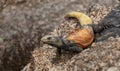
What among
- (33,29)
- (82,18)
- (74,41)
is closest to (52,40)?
(74,41)

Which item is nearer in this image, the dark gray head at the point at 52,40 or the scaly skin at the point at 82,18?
the dark gray head at the point at 52,40

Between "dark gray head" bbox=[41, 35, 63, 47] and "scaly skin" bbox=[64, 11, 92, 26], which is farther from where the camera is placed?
"scaly skin" bbox=[64, 11, 92, 26]

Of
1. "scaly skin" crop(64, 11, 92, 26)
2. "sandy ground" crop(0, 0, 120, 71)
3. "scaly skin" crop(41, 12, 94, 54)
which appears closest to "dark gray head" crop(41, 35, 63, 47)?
"scaly skin" crop(41, 12, 94, 54)

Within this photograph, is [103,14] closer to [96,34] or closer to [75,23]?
[75,23]

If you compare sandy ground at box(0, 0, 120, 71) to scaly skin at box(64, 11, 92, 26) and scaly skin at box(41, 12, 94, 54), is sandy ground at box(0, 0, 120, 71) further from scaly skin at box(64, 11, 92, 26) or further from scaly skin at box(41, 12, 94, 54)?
scaly skin at box(64, 11, 92, 26)

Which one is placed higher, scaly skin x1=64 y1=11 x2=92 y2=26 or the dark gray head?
the dark gray head

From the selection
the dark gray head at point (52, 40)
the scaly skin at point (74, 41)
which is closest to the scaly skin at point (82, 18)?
the scaly skin at point (74, 41)

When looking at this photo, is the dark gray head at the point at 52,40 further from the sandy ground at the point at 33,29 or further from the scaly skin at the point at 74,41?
the sandy ground at the point at 33,29

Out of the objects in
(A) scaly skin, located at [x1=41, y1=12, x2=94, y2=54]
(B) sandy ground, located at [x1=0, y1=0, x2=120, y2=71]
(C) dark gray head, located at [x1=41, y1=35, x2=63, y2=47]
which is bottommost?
(B) sandy ground, located at [x1=0, y1=0, x2=120, y2=71]

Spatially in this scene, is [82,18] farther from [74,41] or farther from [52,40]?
[52,40]

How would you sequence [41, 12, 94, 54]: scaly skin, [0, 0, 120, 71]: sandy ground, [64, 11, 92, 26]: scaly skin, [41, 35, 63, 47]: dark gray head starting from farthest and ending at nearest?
[64, 11, 92, 26]: scaly skin, [0, 0, 120, 71]: sandy ground, [41, 12, 94, 54]: scaly skin, [41, 35, 63, 47]: dark gray head

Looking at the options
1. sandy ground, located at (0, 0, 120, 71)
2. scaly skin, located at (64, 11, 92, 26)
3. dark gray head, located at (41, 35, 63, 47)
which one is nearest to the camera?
dark gray head, located at (41, 35, 63, 47)

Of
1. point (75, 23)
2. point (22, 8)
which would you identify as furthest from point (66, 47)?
point (22, 8)
